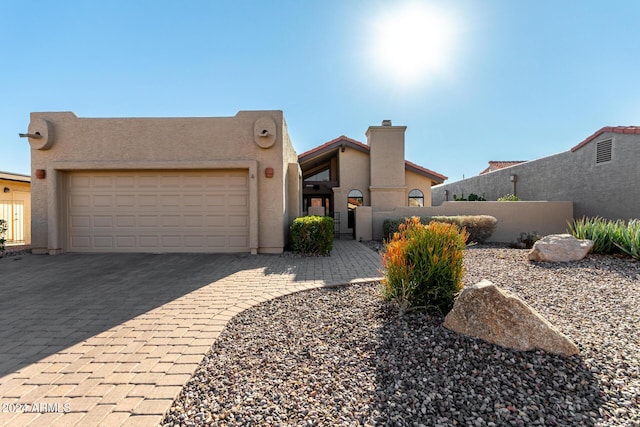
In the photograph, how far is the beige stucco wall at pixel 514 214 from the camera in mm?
12992

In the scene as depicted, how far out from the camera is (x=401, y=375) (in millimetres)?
2631

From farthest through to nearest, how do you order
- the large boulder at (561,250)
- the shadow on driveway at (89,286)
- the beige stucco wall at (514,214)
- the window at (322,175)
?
the window at (322,175)
the beige stucco wall at (514,214)
the large boulder at (561,250)
the shadow on driveway at (89,286)

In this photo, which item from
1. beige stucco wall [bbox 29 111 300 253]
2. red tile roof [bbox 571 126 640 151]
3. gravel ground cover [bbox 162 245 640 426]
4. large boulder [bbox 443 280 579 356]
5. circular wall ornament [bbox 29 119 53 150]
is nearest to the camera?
gravel ground cover [bbox 162 245 640 426]

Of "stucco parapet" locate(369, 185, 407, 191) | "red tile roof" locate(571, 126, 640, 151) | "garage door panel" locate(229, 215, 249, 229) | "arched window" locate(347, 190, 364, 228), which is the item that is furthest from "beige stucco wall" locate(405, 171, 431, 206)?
"garage door panel" locate(229, 215, 249, 229)

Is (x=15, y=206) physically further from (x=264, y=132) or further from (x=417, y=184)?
(x=417, y=184)

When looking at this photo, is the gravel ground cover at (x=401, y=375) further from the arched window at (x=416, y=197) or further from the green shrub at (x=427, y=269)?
the arched window at (x=416, y=197)

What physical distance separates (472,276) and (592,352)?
11.0 feet

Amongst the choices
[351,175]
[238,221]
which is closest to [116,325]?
[238,221]

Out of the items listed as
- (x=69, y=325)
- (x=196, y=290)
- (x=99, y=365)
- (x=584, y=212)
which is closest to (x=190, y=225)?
(x=196, y=290)

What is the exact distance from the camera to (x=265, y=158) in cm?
945

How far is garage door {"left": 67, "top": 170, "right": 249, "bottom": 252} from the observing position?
9578mm

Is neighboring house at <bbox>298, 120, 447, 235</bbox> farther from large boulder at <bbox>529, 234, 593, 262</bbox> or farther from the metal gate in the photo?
the metal gate

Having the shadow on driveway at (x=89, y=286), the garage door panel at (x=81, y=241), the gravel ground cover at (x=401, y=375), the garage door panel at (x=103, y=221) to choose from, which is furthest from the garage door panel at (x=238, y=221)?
the gravel ground cover at (x=401, y=375)

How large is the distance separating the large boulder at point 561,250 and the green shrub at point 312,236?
5675mm
